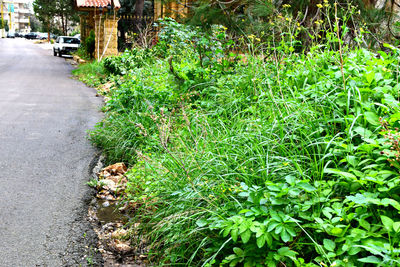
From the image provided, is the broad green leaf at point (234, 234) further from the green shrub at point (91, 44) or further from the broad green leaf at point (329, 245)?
the green shrub at point (91, 44)

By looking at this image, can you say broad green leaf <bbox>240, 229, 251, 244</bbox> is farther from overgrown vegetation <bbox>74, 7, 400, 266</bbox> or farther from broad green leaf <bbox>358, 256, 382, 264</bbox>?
broad green leaf <bbox>358, 256, 382, 264</bbox>

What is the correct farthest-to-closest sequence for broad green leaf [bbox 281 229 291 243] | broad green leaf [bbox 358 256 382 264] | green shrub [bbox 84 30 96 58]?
green shrub [bbox 84 30 96 58]
broad green leaf [bbox 281 229 291 243]
broad green leaf [bbox 358 256 382 264]

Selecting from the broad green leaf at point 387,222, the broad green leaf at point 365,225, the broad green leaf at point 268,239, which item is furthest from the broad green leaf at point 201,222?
the broad green leaf at point 387,222

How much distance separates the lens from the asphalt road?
357 cm

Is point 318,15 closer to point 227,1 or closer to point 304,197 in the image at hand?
point 227,1

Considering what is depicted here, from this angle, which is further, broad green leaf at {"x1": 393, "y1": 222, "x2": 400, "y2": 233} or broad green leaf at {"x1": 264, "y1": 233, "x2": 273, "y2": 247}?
broad green leaf at {"x1": 264, "y1": 233, "x2": 273, "y2": 247}

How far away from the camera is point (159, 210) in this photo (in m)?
3.71

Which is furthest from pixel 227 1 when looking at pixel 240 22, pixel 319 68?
pixel 319 68

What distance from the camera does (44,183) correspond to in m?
5.08

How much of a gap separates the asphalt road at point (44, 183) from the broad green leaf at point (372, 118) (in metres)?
2.56

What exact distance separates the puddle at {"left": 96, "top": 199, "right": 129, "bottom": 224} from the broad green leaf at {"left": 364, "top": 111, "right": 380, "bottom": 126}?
100 inches

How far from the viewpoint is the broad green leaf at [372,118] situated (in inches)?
132

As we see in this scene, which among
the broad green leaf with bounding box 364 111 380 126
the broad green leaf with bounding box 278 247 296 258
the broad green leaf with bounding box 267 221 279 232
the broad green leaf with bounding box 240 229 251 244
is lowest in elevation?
the broad green leaf with bounding box 278 247 296 258

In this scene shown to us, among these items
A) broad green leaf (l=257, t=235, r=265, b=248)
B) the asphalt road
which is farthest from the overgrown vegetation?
the asphalt road
